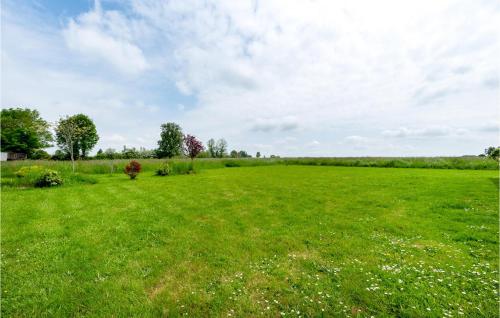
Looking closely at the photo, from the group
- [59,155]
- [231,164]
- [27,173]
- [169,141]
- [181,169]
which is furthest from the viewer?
[169,141]

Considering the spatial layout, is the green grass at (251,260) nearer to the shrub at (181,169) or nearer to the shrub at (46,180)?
the shrub at (46,180)

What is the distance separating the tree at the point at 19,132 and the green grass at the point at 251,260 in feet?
144

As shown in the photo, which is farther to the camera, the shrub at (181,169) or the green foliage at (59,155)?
the green foliage at (59,155)

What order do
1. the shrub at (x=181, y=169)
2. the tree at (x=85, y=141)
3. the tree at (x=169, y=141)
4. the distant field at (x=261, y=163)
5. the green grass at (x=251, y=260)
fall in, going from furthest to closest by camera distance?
the tree at (x=169, y=141)
the tree at (x=85, y=141)
the distant field at (x=261, y=163)
the shrub at (x=181, y=169)
the green grass at (x=251, y=260)

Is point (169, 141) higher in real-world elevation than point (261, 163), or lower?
higher

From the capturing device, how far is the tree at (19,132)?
129 ft

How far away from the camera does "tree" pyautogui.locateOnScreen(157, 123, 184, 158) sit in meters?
74.8

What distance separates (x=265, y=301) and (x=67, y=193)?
12.2m

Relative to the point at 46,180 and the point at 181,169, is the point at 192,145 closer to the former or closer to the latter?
the point at 181,169

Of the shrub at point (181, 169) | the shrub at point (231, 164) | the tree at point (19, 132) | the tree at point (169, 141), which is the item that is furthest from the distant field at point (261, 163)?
the tree at point (169, 141)

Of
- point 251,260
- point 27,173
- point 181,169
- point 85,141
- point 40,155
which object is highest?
point 85,141

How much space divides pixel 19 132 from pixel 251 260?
178ft

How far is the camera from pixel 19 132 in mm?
40438

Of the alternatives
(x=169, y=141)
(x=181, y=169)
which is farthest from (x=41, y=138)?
(x=181, y=169)
